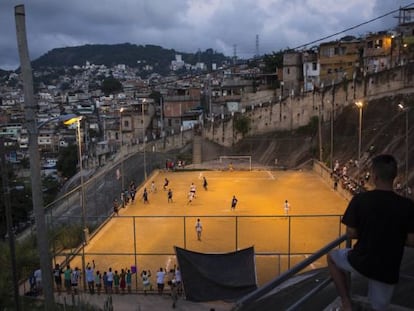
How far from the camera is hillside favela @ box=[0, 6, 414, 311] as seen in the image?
13.4 feet

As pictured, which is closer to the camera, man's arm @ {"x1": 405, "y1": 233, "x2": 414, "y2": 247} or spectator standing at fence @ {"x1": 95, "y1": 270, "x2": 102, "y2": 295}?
man's arm @ {"x1": 405, "y1": 233, "x2": 414, "y2": 247}

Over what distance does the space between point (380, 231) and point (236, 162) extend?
5630 centimetres

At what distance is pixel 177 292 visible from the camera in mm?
17078

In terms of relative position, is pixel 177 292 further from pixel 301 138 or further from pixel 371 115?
pixel 301 138

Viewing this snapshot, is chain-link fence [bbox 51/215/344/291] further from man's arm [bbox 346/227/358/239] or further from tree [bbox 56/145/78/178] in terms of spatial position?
tree [bbox 56/145/78/178]

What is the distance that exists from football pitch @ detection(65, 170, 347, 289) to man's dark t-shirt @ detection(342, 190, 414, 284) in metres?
14.7

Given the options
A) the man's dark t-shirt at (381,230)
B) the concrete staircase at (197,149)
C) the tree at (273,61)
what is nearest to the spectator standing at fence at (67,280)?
the man's dark t-shirt at (381,230)

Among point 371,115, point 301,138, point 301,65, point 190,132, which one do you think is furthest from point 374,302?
point 301,65

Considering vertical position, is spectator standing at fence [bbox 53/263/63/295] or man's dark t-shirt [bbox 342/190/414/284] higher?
man's dark t-shirt [bbox 342/190/414/284]

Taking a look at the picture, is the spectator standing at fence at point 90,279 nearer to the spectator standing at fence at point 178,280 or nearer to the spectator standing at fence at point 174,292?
the spectator standing at fence at point 174,292

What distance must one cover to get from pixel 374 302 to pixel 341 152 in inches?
1914

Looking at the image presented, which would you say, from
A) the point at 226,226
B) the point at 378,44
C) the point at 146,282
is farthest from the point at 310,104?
the point at 146,282

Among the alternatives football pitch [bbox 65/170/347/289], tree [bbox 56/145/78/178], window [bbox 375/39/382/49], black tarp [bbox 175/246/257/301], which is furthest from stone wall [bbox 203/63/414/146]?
black tarp [bbox 175/246/257/301]

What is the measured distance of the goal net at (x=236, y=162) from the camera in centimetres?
5391
